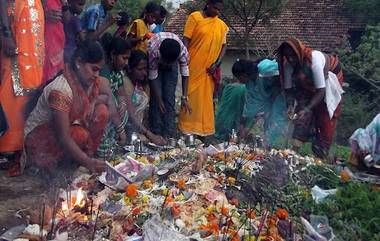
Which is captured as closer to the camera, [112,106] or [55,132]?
[55,132]

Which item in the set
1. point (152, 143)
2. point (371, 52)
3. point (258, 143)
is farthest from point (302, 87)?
point (371, 52)

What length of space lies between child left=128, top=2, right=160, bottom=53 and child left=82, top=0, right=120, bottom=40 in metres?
0.35

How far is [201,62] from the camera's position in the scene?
7.21 metres

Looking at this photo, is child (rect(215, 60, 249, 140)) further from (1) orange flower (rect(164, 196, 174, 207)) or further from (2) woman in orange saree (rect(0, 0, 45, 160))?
(1) orange flower (rect(164, 196, 174, 207))

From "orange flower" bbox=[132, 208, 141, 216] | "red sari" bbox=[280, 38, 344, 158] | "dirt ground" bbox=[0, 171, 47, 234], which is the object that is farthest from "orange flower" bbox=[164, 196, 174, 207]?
"red sari" bbox=[280, 38, 344, 158]

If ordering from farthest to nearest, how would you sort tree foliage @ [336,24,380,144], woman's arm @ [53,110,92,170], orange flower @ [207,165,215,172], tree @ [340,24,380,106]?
1. tree @ [340,24,380,106]
2. tree foliage @ [336,24,380,144]
3. orange flower @ [207,165,215,172]
4. woman's arm @ [53,110,92,170]

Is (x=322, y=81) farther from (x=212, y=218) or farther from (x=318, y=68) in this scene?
(x=212, y=218)

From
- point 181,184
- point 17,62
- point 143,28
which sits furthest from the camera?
point 143,28

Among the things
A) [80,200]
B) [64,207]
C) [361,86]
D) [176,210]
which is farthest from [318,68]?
[361,86]

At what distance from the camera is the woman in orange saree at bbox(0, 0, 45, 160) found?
5.11m

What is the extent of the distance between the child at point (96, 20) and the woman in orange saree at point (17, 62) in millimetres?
999

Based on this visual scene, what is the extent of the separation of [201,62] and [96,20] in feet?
4.55

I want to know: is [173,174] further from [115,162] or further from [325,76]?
[325,76]

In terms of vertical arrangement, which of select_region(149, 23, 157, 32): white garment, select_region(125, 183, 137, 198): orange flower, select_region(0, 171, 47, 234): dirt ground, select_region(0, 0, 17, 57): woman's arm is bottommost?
select_region(0, 171, 47, 234): dirt ground
